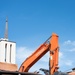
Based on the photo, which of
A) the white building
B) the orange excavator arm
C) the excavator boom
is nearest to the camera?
the orange excavator arm

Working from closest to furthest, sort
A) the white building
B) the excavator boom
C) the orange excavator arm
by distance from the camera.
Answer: the orange excavator arm → the excavator boom → the white building

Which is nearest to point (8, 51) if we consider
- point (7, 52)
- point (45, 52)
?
point (7, 52)

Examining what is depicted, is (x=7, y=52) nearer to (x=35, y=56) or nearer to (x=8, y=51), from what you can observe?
(x=8, y=51)

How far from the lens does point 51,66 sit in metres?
20.2

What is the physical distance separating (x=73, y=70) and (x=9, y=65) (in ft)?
39.1

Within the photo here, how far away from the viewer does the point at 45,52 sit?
22281 mm

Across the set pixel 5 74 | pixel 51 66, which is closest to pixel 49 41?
pixel 51 66

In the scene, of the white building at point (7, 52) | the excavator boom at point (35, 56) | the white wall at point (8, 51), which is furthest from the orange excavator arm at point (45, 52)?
the white wall at point (8, 51)

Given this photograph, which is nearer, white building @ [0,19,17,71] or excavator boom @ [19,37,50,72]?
excavator boom @ [19,37,50,72]

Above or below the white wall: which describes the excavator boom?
below

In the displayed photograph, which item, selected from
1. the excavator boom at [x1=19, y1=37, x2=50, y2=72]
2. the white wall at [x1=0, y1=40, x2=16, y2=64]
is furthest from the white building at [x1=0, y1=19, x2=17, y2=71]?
the excavator boom at [x1=19, y1=37, x2=50, y2=72]

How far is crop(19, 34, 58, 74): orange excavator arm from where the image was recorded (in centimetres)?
2042

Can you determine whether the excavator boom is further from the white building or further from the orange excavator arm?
the white building

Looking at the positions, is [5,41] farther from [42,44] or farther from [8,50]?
[42,44]
